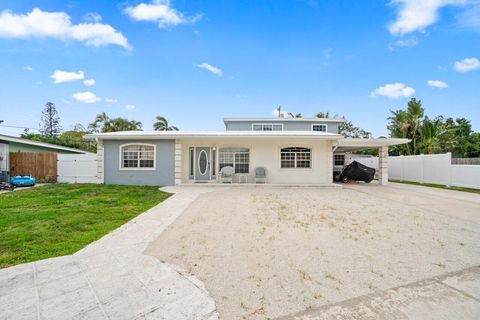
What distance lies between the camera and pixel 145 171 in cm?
1245

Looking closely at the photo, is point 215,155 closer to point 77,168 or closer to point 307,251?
point 77,168

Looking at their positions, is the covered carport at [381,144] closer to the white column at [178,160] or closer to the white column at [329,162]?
the white column at [329,162]

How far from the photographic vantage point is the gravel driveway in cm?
255

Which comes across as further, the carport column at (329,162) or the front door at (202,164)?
the front door at (202,164)

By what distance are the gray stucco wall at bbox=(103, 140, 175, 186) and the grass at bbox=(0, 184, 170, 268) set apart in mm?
3816

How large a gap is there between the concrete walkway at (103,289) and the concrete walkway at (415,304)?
1.11 metres

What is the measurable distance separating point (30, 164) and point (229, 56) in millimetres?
14030

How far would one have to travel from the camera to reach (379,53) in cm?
1506

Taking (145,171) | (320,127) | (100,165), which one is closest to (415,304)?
(145,171)

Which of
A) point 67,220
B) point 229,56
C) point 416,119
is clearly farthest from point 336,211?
point 416,119

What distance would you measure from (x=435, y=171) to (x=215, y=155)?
44.0ft

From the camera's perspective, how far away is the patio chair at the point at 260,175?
12.8m

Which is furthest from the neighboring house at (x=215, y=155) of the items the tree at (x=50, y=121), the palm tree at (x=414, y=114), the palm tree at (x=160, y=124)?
the tree at (x=50, y=121)

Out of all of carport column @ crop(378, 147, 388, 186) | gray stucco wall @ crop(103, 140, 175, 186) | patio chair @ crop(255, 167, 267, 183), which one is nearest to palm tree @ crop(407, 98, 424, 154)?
carport column @ crop(378, 147, 388, 186)
